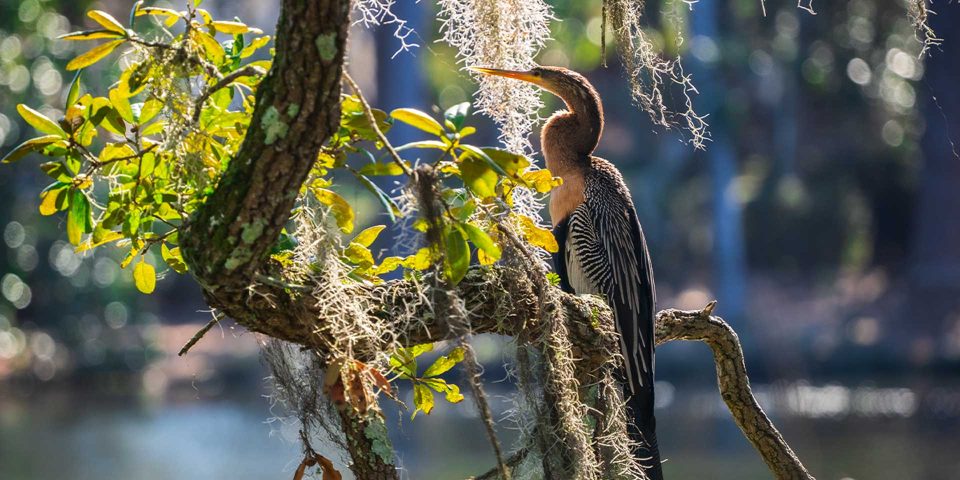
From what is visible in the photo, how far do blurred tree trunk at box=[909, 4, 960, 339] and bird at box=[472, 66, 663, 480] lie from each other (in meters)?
11.9

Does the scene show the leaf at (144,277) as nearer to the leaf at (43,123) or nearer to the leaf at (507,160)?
the leaf at (43,123)

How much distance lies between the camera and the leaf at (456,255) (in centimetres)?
163

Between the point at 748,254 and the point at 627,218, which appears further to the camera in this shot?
the point at 748,254

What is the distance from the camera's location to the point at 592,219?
330 centimetres

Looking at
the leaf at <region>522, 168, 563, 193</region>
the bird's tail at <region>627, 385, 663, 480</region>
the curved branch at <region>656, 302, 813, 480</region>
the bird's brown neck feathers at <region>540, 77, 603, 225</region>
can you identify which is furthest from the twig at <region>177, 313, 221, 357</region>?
the bird's brown neck feathers at <region>540, 77, 603, 225</region>

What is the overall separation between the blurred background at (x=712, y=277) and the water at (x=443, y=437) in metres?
0.04

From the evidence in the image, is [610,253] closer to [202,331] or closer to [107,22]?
[202,331]

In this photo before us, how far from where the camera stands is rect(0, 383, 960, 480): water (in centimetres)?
941

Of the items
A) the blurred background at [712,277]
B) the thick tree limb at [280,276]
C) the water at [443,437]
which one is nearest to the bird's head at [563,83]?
the blurred background at [712,277]

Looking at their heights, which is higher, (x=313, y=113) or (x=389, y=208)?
(x=313, y=113)

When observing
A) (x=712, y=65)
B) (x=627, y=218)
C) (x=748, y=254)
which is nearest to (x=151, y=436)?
(x=627, y=218)

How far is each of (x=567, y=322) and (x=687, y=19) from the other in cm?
1599

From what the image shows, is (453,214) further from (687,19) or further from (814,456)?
(687,19)

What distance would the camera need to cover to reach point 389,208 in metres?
1.57
